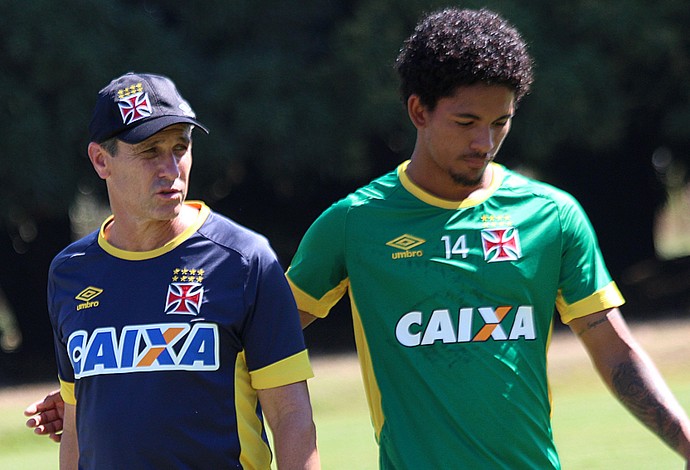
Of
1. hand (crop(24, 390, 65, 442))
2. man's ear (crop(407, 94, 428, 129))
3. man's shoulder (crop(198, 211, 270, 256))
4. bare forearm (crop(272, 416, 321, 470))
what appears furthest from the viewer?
man's ear (crop(407, 94, 428, 129))

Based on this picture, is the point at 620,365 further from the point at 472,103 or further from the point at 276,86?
the point at 276,86

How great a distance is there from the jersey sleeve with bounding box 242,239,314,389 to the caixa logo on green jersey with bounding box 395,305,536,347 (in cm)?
46

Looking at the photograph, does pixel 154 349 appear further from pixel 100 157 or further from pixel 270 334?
pixel 100 157

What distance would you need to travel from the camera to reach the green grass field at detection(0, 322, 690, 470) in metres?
9.59

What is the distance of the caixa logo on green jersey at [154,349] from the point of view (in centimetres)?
336

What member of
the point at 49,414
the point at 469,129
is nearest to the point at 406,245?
the point at 469,129

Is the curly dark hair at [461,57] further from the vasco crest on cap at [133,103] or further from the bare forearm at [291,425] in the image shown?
the bare forearm at [291,425]

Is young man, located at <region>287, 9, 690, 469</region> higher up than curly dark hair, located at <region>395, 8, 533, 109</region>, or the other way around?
curly dark hair, located at <region>395, 8, 533, 109</region>

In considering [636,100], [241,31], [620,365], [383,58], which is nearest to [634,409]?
[620,365]

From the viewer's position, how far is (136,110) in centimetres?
350

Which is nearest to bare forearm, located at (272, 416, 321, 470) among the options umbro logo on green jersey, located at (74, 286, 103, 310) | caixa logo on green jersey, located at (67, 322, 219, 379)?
caixa logo on green jersey, located at (67, 322, 219, 379)

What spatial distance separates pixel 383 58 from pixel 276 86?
157 centimetres

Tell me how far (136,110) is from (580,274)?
146 cm

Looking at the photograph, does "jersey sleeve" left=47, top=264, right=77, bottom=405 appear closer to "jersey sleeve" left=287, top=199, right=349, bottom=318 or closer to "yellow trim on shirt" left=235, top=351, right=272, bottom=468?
"yellow trim on shirt" left=235, top=351, right=272, bottom=468
